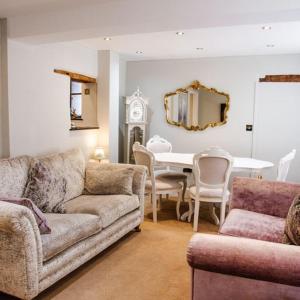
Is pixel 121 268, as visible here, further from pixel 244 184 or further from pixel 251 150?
pixel 251 150

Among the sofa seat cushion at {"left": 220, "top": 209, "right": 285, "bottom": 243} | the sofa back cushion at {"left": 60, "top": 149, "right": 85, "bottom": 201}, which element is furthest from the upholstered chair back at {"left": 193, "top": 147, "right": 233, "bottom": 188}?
the sofa back cushion at {"left": 60, "top": 149, "right": 85, "bottom": 201}

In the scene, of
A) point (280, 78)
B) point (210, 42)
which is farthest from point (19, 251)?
point (280, 78)

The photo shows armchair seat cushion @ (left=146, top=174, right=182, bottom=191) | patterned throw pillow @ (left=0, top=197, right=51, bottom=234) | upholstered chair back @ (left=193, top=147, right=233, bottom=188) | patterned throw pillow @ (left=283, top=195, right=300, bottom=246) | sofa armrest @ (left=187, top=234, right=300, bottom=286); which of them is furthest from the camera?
armchair seat cushion @ (left=146, top=174, right=182, bottom=191)

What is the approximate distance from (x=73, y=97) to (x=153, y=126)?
1.54 metres

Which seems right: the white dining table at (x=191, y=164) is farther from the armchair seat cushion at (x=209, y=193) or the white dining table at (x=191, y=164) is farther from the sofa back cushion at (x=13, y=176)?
the sofa back cushion at (x=13, y=176)

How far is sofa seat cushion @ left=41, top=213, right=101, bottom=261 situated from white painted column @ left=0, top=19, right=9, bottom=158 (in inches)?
42.6

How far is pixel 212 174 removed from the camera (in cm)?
366

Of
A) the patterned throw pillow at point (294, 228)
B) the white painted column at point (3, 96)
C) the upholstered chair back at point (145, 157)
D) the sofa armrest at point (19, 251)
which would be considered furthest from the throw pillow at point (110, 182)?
the patterned throw pillow at point (294, 228)

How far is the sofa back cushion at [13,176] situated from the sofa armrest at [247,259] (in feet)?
5.86

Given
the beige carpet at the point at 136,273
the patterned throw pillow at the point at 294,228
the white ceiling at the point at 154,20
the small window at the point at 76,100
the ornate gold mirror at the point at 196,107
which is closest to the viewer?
the patterned throw pillow at the point at 294,228

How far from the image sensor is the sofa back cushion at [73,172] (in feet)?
11.0

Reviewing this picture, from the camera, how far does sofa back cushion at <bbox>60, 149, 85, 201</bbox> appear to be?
337cm

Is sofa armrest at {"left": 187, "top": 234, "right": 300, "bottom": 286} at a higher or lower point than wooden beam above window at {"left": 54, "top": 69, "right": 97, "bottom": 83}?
lower

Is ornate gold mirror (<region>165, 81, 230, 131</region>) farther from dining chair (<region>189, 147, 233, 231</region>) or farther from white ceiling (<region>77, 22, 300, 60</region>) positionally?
dining chair (<region>189, 147, 233, 231</region>)
